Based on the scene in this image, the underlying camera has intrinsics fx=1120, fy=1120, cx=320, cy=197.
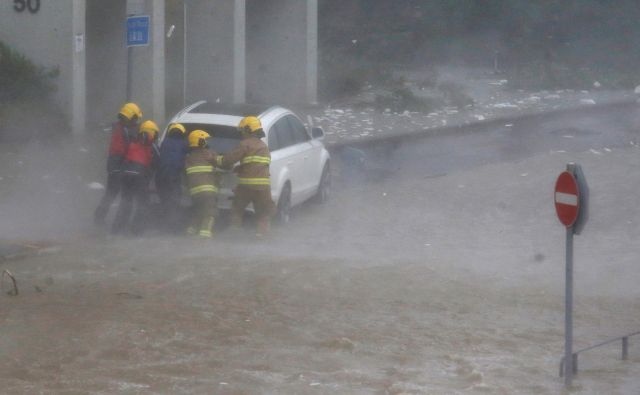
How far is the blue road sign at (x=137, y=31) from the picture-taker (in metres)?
16.0

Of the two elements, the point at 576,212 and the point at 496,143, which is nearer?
the point at 576,212

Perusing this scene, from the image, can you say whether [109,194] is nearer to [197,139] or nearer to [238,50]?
[197,139]

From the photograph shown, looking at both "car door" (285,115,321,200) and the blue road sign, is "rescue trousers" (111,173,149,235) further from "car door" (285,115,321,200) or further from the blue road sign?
the blue road sign

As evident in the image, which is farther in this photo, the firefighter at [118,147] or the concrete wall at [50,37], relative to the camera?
the concrete wall at [50,37]

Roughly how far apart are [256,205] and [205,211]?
23.8 inches

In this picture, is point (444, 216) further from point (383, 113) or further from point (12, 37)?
point (383, 113)

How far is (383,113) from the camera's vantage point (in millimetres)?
27156

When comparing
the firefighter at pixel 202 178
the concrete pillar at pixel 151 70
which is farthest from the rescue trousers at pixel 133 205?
the concrete pillar at pixel 151 70

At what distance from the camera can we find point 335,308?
9648 mm

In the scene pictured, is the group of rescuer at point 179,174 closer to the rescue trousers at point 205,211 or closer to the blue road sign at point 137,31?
the rescue trousers at point 205,211

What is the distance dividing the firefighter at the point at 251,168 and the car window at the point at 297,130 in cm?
152

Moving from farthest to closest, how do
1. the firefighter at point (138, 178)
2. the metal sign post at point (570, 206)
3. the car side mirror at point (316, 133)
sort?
1. the car side mirror at point (316, 133)
2. the firefighter at point (138, 178)
3. the metal sign post at point (570, 206)

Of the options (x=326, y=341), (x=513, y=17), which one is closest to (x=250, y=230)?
(x=326, y=341)

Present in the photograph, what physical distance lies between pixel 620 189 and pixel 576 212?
10.3m
